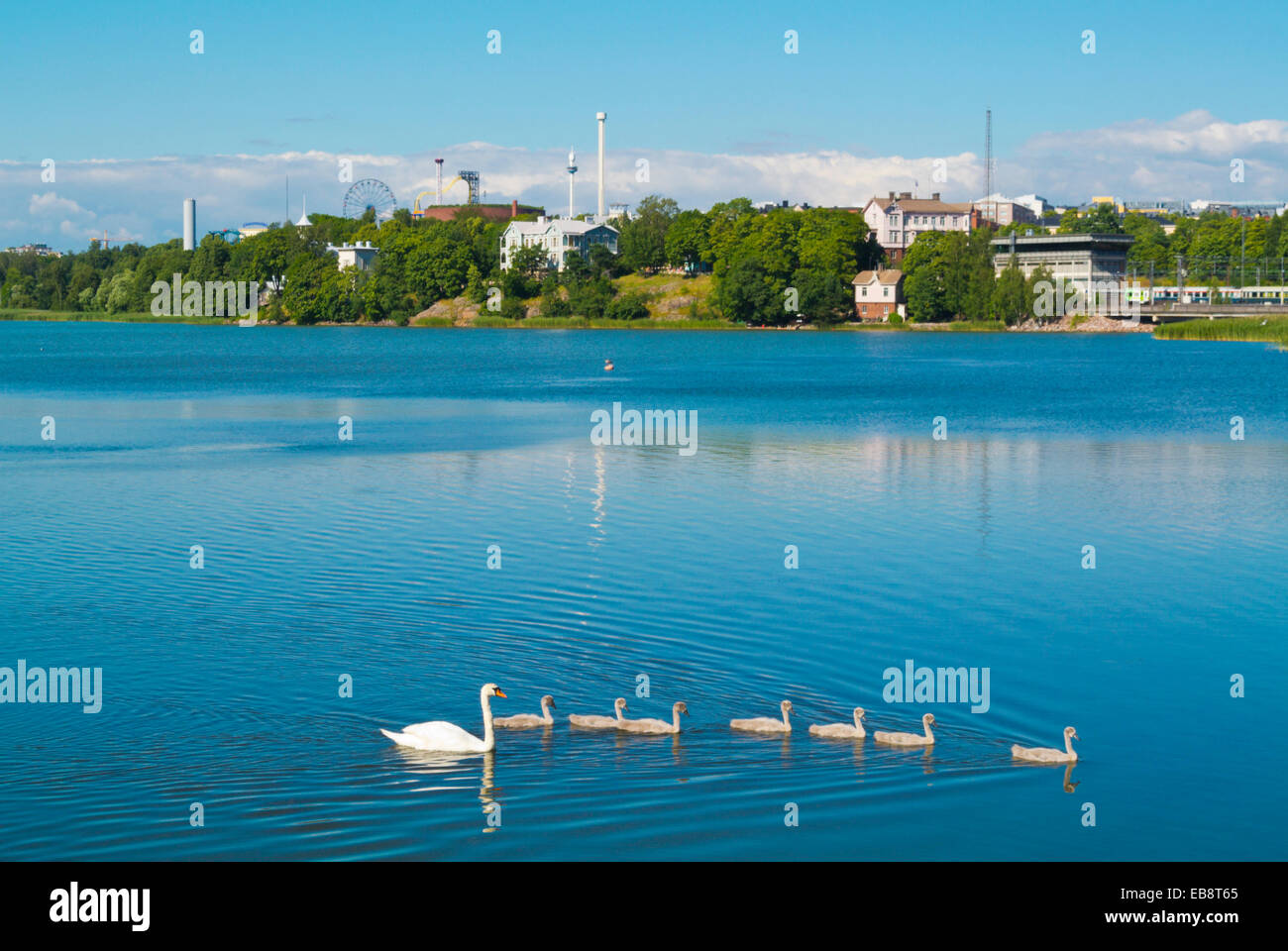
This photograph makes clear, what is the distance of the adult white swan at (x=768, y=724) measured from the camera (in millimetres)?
14797

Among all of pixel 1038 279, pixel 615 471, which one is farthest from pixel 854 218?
pixel 615 471

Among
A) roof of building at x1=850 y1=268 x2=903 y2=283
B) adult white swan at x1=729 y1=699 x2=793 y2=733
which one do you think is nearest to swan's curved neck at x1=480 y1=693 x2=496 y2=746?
adult white swan at x1=729 y1=699 x2=793 y2=733

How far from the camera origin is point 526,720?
15070mm

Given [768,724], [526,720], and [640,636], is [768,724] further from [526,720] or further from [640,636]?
[640,636]

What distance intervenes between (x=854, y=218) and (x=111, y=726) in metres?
174

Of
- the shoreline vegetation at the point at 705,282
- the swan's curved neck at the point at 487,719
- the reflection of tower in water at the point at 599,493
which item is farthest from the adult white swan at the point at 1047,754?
the shoreline vegetation at the point at 705,282

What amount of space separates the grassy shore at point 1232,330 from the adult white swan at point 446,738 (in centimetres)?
11590

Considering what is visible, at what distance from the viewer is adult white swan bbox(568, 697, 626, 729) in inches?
589

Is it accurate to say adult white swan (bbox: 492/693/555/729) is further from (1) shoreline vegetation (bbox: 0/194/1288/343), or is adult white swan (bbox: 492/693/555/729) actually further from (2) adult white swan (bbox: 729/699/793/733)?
(1) shoreline vegetation (bbox: 0/194/1288/343)

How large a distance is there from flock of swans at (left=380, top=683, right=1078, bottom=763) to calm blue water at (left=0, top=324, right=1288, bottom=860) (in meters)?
0.18

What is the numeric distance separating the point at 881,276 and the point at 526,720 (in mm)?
165215

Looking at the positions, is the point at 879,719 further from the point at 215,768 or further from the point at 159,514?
the point at 159,514

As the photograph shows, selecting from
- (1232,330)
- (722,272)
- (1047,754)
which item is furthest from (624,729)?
(722,272)

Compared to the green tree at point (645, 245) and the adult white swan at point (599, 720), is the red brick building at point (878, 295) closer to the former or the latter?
the green tree at point (645, 245)
